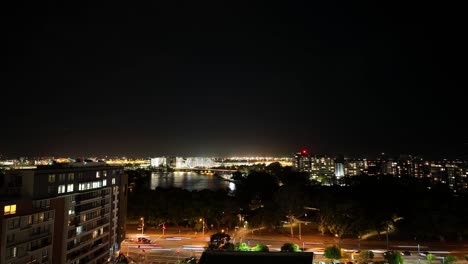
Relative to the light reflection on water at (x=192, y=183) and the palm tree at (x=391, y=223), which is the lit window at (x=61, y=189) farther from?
the light reflection on water at (x=192, y=183)

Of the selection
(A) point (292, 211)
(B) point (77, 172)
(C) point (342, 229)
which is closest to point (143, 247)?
(B) point (77, 172)

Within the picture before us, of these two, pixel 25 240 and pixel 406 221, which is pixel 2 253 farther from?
pixel 406 221

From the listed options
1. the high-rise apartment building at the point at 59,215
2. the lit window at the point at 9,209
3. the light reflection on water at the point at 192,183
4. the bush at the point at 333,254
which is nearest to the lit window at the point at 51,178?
the high-rise apartment building at the point at 59,215

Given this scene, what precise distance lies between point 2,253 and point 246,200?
1457cm

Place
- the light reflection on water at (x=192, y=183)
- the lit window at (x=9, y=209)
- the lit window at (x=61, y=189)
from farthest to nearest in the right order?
the light reflection on water at (x=192, y=183), the lit window at (x=61, y=189), the lit window at (x=9, y=209)

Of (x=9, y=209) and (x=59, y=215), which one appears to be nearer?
(x=9, y=209)

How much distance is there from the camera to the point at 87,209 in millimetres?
12023

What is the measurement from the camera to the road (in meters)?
13.2

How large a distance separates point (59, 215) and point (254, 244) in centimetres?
744

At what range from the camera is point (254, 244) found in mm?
14672

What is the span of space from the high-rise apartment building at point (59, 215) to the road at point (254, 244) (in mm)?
1438

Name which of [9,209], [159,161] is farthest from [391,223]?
[159,161]

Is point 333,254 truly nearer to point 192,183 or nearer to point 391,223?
point 391,223

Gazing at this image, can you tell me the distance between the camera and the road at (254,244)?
13.2 metres
